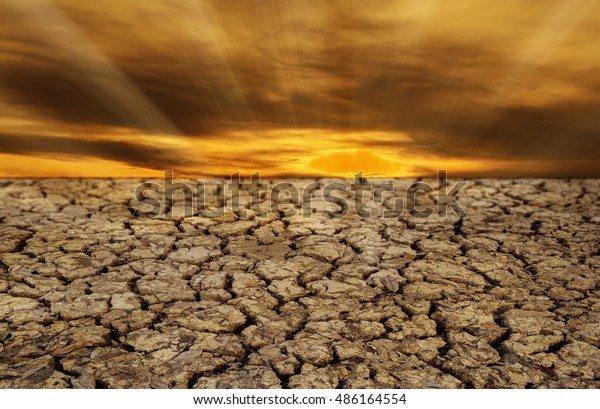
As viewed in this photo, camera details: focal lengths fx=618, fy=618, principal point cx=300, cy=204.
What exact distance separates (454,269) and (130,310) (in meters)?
1.24

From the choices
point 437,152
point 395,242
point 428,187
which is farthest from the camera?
point 428,187

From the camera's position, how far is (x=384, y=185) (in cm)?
351

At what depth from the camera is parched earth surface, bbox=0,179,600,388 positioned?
173 cm

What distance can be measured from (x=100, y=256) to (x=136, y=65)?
2.57 feet

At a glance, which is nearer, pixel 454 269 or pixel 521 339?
pixel 521 339

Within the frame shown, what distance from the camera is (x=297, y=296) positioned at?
219cm

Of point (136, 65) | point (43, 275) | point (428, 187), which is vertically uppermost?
point (136, 65)

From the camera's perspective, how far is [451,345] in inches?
73.7

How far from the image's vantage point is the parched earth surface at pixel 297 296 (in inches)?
68.1

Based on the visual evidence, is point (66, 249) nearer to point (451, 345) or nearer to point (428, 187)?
point (451, 345)

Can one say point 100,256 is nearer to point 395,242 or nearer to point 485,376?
point 395,242

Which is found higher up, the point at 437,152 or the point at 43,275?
the point at 437,152

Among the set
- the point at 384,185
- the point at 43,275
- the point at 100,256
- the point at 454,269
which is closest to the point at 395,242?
the point at 454,269

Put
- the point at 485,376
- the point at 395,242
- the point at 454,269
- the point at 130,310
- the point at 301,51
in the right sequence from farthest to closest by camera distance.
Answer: the point at 395,242
the point at 454,269
the point at 301,51
the point at 130,310
the point at 485,376
